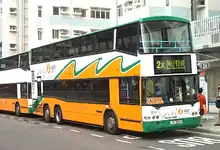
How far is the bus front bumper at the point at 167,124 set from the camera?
1276 cm

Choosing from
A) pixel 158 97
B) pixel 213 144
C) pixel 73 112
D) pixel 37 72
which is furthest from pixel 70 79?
pixel 213 144

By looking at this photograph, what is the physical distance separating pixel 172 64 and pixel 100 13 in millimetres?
33355

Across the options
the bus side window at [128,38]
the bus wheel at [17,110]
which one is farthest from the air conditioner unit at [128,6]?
the bus side window at [128,38]

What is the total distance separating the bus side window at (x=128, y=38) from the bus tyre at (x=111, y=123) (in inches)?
98.7

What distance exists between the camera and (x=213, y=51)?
21969 millimetres

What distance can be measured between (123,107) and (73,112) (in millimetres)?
4448

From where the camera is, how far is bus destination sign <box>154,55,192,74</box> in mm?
12969

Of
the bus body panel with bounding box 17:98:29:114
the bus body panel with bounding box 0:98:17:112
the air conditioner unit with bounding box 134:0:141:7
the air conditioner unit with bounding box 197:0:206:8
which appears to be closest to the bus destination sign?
the bus body panel with bounding box 17:98:29:114

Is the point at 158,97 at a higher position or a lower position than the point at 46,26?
lower

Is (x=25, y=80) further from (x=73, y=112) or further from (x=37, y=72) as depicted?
(x=73, y=112)

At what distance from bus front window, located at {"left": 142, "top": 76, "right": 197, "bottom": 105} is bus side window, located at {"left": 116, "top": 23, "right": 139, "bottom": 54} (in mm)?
1258

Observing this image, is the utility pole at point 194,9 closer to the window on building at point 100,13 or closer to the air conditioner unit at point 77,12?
the air conditioner unit at point 77,12

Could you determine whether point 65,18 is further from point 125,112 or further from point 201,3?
point 125,112

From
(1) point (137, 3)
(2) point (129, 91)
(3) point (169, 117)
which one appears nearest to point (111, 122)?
(2) point (129, 91)
